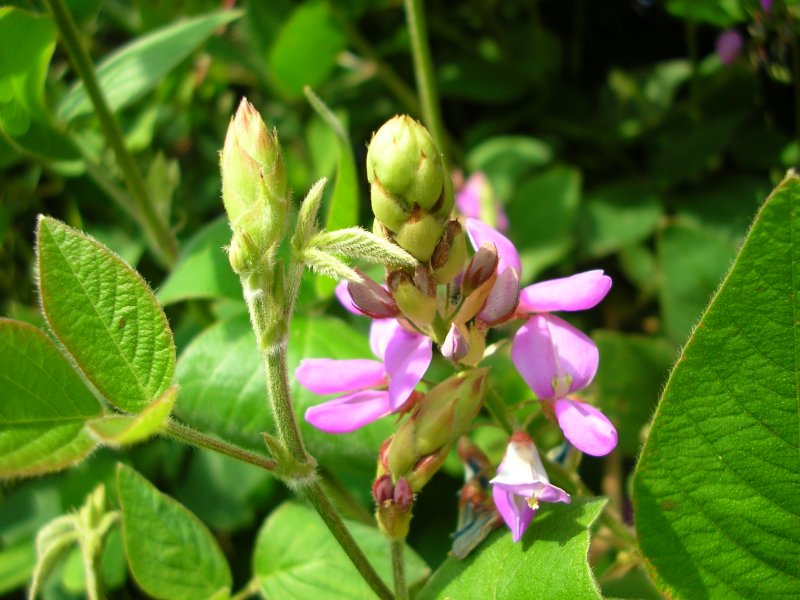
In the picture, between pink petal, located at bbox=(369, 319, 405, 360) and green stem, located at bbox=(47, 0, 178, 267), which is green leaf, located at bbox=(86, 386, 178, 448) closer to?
pink petal, located at bbox=(369, 319, 405, 360)

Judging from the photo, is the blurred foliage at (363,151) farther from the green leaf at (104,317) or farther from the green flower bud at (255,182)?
the green flower bud at (255,182)

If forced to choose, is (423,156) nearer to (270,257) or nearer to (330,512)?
(270,257)

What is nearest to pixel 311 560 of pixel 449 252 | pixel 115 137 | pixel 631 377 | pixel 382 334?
pixel 382 334

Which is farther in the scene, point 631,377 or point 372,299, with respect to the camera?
point 631,377

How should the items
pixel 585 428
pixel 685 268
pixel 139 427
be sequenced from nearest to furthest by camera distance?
pixel 139 427 → pixel 585 428 → pixel 685 268

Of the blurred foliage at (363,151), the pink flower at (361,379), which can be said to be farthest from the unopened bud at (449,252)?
the blurred foliage at (363,151)

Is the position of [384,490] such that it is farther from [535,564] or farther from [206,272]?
[206,272]

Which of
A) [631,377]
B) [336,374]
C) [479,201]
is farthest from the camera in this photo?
[479,201]
